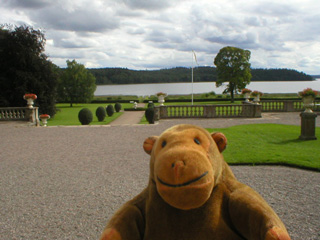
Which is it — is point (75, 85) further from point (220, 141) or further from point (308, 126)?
point (220, 141)

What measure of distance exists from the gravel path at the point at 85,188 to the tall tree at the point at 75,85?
40901mm

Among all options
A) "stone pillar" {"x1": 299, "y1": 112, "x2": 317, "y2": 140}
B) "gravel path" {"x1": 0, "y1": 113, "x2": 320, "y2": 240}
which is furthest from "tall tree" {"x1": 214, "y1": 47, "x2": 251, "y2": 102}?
"gravel path" {"x1": 0, "y1": 113, "x2": 320, "y2": 240}

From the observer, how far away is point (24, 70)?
27.1m

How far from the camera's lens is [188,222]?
7.41 feet

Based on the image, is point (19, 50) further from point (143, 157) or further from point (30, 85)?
point (143, 157)

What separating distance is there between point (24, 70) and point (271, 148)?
2526 cm

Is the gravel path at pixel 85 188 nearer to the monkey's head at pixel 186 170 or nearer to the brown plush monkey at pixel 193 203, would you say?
the brown plush monkey at pixel 193 203

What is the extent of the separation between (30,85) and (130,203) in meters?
27.6

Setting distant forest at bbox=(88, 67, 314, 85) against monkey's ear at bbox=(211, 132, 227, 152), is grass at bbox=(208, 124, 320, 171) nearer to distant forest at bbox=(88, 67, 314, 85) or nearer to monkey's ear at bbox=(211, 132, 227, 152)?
monkey's ear at bbox=(211, 132, 227, 152)

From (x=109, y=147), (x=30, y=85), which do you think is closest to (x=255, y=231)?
(x=109, y=147)

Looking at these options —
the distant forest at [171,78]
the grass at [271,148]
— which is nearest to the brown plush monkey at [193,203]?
the grass at [271,148]

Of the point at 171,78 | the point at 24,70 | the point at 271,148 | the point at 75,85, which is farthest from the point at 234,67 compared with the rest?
the point at 171,78

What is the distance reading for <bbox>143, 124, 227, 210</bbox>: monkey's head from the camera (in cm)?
200

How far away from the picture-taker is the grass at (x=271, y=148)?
8.09m
